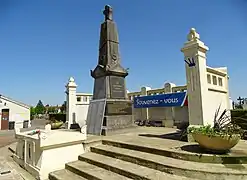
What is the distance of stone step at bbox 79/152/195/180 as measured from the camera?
3150 millimetres

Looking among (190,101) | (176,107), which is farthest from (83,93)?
(190,101)

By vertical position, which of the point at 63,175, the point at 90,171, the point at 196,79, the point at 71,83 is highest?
the point at 71,83

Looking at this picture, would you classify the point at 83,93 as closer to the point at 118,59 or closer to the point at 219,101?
the point at 118,59

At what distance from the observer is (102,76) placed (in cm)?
833

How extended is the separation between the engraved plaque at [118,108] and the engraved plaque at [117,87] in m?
0.37

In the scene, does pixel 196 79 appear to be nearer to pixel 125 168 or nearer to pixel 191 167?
pixel 191 167

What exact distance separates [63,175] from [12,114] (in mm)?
20523

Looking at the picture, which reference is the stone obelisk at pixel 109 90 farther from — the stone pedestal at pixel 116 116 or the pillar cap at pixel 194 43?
the pillar cap at pixel 194 43

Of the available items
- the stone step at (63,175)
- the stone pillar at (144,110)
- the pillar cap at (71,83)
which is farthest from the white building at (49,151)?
the stone pillar at (144,110)

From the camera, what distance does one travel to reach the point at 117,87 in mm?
8320


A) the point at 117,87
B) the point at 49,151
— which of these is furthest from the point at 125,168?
the point at 117,87

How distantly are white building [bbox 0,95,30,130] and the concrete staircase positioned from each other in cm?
1980

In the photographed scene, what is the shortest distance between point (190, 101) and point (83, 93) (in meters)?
9.82

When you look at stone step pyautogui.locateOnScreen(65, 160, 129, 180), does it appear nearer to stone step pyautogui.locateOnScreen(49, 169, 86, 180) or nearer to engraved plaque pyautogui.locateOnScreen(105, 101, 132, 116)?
stone step pyautogui.locateOnScreen(49, 169, 86, 180)
